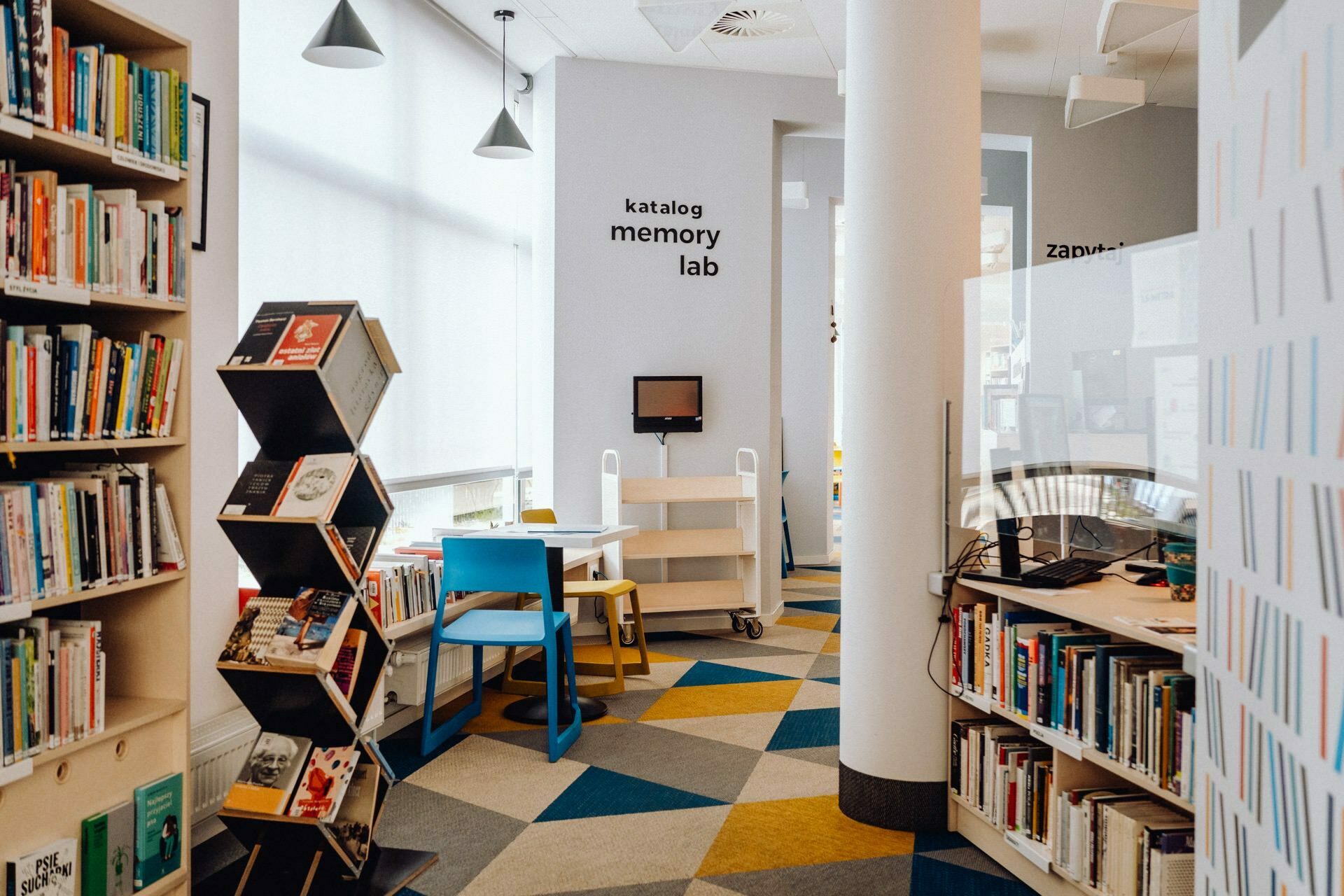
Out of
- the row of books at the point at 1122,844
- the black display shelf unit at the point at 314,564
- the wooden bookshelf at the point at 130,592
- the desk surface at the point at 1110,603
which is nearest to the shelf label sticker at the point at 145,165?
the wooden bookshelf at the point at 130,592

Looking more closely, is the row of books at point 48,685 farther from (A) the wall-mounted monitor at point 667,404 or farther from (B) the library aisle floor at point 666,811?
(A) the wall-mounted monitor at point 667,404

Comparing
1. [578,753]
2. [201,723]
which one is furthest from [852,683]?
[201,723]

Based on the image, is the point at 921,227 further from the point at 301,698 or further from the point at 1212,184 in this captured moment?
the point at 1212,184

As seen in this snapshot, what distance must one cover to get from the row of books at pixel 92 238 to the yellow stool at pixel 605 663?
266 centimetres

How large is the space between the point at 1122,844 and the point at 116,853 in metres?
2.39

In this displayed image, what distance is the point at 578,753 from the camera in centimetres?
383

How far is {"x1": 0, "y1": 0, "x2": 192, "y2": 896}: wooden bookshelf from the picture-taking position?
2174mm

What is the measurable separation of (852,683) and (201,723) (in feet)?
7.00

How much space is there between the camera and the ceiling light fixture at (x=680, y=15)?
13.8 feet

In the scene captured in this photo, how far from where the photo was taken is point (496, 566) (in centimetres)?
383

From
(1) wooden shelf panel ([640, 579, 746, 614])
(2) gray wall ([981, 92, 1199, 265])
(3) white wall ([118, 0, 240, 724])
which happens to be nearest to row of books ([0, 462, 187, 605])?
(3) white wall ([118, 0, 240, 724])

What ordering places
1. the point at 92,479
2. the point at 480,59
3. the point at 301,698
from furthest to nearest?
the point at 480,59
the point at 301,698
the point at 92,479

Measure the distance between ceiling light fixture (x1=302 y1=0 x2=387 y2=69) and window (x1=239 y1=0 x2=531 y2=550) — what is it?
32 cm

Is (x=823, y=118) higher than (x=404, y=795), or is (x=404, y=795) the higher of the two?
(x=823, y=118)
